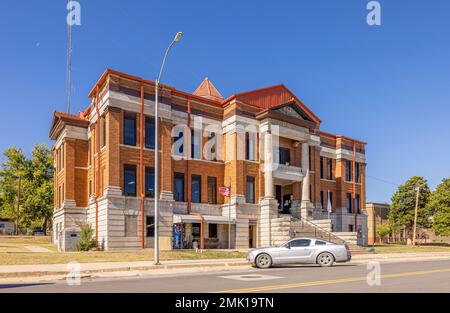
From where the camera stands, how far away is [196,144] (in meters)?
38.0

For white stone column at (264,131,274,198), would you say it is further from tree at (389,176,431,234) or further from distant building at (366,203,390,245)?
distant building at (366,203,390,245)

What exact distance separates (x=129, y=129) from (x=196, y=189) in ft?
24.8

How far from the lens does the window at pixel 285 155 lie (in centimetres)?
4219

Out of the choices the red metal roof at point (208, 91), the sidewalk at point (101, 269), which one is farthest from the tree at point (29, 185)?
the sidewalk at point (101, 269)

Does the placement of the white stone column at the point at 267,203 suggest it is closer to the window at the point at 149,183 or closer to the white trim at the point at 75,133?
the window at the point at 149,183

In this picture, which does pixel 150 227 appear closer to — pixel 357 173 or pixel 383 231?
pixel 357 173

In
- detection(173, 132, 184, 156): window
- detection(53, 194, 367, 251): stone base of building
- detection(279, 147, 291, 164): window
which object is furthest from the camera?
detection(279, 147, 291, 164): window

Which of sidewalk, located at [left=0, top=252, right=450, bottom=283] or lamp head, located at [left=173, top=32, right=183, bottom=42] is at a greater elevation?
lamp head, located at [left=173, top=32, right=183, bottom=42]

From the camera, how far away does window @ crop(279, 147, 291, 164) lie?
138 ft

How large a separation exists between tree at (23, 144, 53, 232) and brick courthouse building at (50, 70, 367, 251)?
51.1 ft

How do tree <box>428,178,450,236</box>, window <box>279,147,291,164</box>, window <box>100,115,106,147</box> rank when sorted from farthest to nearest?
1. tree <box>428,178,450,236</box>
2. window <box>279,147,291,164</box>
3. window <box>100,115,106,147</box>

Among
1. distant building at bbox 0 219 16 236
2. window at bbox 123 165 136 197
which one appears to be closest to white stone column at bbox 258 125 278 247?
window at bbox 123 165 136 197

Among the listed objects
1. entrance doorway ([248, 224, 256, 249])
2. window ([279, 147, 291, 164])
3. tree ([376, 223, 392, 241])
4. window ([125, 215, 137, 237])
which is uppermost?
window ([279, 147, 291, 164])
